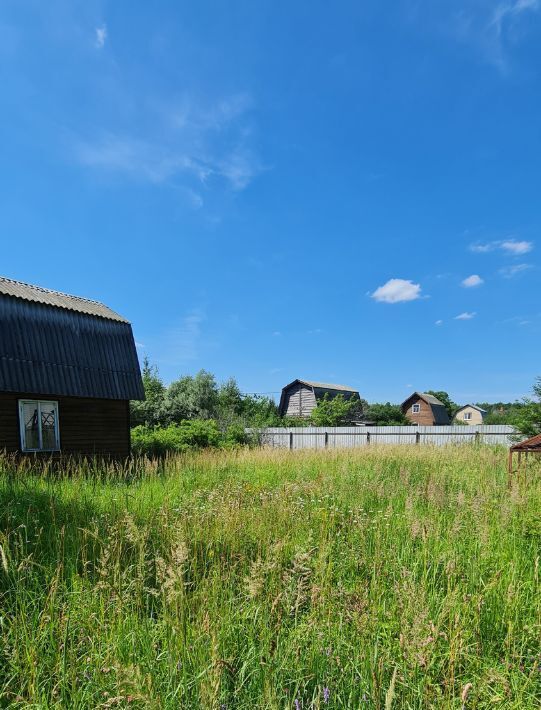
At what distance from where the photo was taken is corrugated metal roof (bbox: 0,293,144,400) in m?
11.9

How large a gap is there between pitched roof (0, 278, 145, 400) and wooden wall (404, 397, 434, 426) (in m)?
39.8

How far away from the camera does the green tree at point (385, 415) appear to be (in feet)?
132

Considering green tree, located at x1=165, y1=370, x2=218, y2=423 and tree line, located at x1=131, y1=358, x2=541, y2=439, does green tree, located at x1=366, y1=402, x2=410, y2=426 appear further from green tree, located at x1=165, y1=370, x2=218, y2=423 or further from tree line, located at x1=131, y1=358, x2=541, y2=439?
green tree, located at x1=165, y1=370, x2=218, y2=423

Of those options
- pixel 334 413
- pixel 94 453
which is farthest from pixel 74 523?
pixel 334 413

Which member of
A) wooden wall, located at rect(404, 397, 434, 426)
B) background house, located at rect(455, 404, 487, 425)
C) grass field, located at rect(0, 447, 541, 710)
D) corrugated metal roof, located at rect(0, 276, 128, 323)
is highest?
corrugated metal roof, located at rect(0, 276, 128, 323)

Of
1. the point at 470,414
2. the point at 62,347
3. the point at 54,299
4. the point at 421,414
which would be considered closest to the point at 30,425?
the point at 62,347

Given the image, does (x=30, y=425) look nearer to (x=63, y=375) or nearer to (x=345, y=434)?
(x=63, y=375)

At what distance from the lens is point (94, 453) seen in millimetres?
14117

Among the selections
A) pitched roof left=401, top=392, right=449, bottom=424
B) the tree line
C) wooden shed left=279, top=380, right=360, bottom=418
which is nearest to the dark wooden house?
the tree line

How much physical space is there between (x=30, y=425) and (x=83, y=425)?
70.0 inches

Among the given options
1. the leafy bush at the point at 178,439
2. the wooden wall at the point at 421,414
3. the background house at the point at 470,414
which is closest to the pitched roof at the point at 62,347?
the leafy bush at the point at 178,439

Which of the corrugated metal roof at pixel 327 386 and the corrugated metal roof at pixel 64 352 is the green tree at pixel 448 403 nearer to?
the corrugated metal roof at pixel 327 386

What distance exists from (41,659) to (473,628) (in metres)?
2.45

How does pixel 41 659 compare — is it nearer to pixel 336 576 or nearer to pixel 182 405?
pixel 336 576
